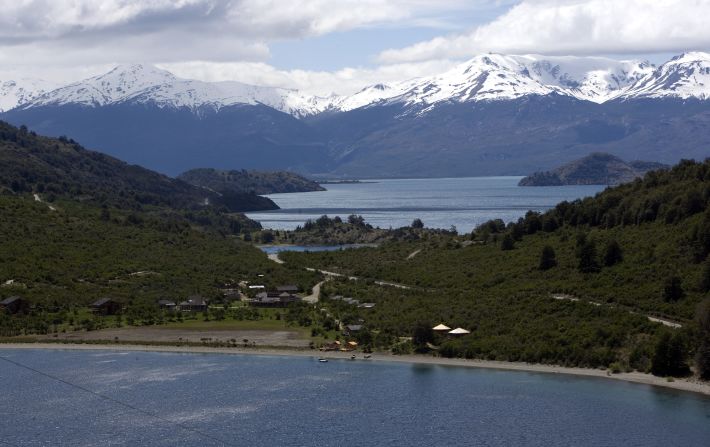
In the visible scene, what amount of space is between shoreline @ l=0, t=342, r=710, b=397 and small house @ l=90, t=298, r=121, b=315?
1173 centimetres

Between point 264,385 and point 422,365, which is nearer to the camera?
point 264,385

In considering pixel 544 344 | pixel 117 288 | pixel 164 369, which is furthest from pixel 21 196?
pixel 544 344

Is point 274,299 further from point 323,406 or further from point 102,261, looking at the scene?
point 323,406

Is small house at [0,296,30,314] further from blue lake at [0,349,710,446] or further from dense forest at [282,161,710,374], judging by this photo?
dense forest at [282,161,710,374]

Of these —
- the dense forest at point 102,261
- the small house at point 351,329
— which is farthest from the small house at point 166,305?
the small house at point 351,329

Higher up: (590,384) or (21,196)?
(21,196)

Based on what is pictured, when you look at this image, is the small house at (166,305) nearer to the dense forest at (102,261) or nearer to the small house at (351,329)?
the dense forest at (102,261)

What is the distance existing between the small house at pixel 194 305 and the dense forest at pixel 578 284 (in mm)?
12309

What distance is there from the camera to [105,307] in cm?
10144

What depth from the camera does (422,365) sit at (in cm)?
8106

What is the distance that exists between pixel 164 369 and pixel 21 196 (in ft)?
281

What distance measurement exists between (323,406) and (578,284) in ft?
103

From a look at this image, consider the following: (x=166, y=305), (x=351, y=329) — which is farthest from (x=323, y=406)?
(x=166, y=305)

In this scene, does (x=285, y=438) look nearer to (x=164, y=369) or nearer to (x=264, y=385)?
(x=264, y=385)
